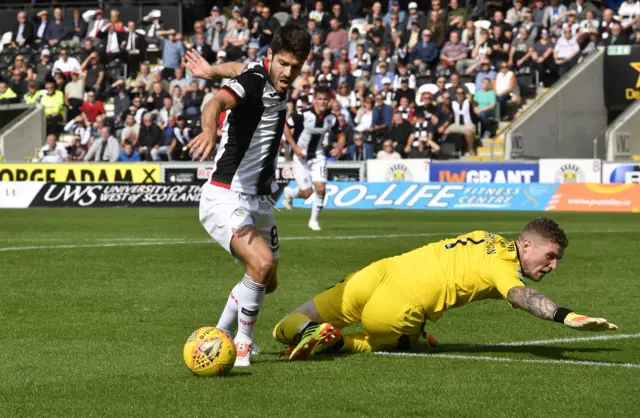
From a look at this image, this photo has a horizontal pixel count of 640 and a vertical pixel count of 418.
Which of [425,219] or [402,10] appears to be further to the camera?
[402,10]

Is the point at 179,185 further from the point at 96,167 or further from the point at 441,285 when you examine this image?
the point at 441,285

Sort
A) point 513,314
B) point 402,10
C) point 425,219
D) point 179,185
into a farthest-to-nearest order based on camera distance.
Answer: point 402,10 < point 179,185 < point 425,219 < point 513,314

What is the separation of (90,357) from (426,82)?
85.9 ft

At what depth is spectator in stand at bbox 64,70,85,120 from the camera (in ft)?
125

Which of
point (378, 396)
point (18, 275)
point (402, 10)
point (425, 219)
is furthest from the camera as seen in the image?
point (402, 10)

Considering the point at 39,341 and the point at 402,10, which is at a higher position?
the point at 402,10

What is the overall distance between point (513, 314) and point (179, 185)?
2161cm

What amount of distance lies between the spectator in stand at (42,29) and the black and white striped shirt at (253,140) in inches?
1365

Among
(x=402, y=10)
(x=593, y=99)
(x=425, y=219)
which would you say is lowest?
(x=425, y=219)

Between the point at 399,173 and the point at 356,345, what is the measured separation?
2227 centimetres

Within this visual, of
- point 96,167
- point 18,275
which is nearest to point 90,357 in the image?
point 18,275

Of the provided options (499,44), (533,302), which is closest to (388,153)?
(499,44)

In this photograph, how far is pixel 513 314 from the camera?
1100cm

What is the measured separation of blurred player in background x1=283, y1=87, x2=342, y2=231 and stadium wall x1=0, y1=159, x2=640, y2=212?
5994 millimetres
